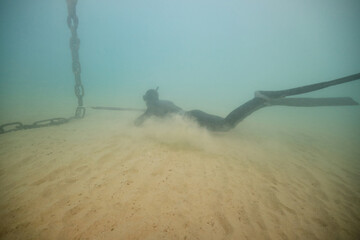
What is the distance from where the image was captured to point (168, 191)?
3291 mm

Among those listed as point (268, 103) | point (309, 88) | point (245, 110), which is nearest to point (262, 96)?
point (268, 103)

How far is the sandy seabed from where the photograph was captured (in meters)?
2.54

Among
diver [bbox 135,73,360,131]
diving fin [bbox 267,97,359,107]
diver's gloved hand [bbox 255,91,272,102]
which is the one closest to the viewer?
diver [bbox 135,73,360,131]

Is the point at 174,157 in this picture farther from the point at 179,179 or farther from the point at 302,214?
the point at 302,214

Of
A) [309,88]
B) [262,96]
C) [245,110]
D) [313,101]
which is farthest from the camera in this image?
[313,101]

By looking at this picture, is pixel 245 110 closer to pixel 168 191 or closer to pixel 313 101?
pixel 313 101

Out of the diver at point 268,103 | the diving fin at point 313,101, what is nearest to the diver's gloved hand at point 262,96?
the diver at point 268,103

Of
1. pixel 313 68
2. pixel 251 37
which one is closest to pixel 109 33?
pixel 251 37

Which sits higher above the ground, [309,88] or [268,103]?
[309,88]

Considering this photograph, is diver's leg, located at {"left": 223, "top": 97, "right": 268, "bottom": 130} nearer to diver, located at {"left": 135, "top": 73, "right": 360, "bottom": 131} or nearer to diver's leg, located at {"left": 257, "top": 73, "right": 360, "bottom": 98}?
diver, located at {"left": 135, "top": 73, "right": 360, "bottom": 131}

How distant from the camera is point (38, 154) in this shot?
4.68m

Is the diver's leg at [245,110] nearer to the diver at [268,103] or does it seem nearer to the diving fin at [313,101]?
the diver at [268,103]

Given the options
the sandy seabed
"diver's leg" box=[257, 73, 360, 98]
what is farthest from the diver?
the sandy seabed

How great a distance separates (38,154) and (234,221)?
5.64m
